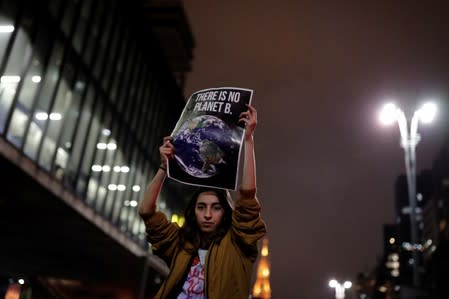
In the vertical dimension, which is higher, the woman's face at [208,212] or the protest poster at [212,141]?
the protest poster at [212,141]

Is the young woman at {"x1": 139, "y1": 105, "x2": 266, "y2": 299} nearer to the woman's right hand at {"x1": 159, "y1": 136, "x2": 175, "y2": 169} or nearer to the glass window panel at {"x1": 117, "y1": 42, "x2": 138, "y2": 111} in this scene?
the woman's right hand at {"x1": 159, "y1": 136, "x2": 175, "y2": 169}

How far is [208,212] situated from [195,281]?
54 cm

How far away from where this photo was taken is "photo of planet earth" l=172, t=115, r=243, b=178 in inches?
138

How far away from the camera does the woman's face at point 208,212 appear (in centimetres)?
355

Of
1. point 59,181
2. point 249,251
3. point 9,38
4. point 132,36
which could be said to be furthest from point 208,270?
point 132,36

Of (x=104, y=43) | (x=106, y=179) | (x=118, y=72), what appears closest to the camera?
(x=104, y=43)

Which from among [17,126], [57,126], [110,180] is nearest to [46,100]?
[57,126]

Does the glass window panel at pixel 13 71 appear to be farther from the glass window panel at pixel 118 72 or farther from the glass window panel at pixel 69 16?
the glass window panel at pixel 118 72

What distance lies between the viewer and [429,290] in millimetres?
7113

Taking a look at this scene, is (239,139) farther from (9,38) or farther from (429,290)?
(9,38)

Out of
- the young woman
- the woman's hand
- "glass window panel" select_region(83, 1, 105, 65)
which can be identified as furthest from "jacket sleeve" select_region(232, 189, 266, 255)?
"glass window panel" select_region(83, 1, 105, 65)

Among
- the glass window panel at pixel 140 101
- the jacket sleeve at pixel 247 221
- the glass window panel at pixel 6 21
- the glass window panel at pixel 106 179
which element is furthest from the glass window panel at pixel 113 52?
the jacket sleeve at pixel 247 221

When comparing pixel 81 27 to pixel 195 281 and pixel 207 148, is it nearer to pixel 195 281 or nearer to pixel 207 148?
pixel 207 148

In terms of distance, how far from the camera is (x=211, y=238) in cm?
349
